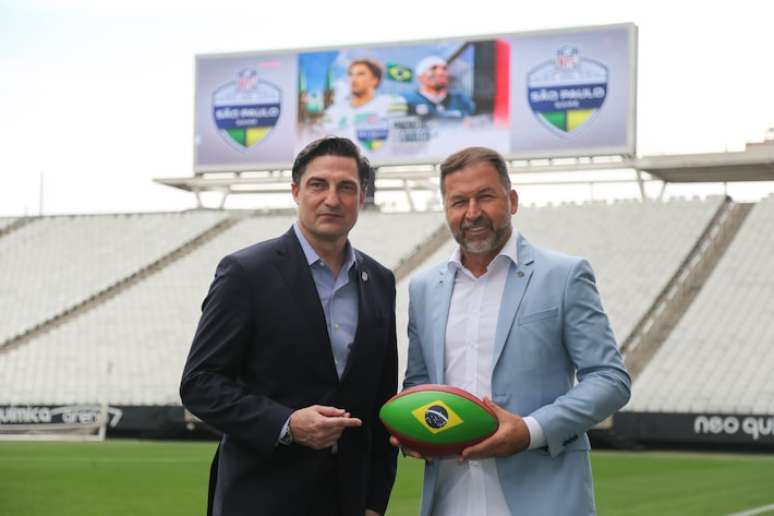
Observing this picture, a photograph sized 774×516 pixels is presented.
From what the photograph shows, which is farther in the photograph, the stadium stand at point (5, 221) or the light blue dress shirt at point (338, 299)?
the stadium stand at point (5, 221)

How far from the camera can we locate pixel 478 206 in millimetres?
4004

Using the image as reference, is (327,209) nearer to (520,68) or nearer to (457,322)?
(457,322)

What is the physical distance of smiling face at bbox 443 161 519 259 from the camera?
400 centimetres

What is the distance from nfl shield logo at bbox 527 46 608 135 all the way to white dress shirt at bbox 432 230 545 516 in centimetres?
2763

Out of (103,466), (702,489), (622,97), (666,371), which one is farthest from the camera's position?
(622,97)

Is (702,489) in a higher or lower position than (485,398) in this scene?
lower

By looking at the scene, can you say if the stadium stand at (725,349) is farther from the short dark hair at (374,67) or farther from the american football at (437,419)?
the american football at (437,419)

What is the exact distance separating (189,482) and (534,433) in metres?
11.4

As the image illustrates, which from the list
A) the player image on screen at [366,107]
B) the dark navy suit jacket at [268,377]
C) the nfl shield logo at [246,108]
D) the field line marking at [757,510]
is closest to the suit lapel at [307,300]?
the dark navy suit jacket at [268,377]

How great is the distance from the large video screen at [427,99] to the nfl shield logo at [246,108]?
3 cm

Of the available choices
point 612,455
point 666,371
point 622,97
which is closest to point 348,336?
point 612,455

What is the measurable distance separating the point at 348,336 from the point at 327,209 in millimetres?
414

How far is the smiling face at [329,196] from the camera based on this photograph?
13.4 feet

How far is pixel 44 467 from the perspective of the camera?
1719 cm
